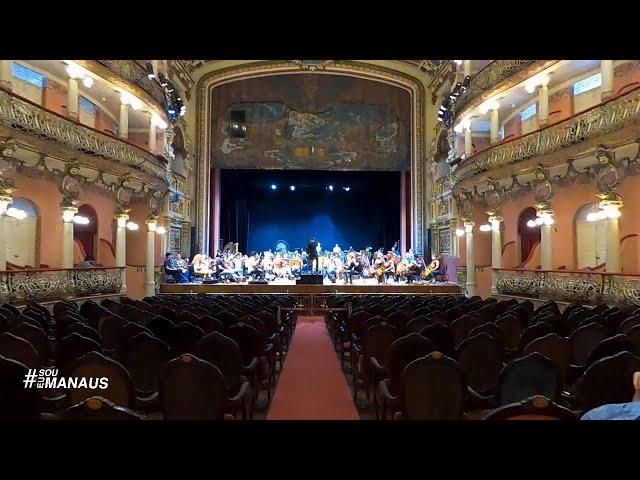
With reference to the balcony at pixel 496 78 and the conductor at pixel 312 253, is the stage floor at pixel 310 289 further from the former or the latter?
the balcony at pixel 496 78

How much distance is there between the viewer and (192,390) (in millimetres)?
3422

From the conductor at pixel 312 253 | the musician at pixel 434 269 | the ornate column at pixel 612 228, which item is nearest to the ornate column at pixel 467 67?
the musician at pixel 434 269

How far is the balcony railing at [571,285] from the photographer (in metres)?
10.3

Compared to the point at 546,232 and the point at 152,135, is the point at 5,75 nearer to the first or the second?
the point at 152,135

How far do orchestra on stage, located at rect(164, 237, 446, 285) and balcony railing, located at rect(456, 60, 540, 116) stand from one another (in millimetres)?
7113

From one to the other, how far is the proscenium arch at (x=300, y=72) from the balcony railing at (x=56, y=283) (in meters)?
10.3

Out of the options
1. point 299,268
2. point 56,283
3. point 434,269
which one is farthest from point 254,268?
point 56,283

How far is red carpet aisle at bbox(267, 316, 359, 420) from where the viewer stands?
5.36 meters

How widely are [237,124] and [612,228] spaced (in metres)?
19.8

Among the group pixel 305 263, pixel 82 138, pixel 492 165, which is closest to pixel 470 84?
pixel 492 165

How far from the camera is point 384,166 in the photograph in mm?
26438
